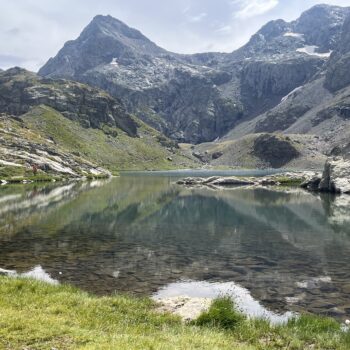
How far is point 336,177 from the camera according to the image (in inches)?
4852

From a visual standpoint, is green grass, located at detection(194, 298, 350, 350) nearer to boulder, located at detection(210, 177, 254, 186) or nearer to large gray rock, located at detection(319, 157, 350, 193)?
large gray rock, located at detection(319, 157, 350, 193)

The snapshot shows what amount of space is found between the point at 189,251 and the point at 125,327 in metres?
24.7

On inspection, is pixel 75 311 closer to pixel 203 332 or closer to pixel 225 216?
pixel 203 332

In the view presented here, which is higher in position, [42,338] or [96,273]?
[42,338]

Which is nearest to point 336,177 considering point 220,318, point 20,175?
point 220,318

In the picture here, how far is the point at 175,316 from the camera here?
1858cm

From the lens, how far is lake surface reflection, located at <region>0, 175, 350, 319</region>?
2820 cm

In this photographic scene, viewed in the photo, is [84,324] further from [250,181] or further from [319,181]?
[250,181]

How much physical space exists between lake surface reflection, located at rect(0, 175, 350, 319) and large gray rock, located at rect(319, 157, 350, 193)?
1899 inches

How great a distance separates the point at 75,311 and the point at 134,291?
9.36 metres

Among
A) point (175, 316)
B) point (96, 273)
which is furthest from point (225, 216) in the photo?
point (175, 316)

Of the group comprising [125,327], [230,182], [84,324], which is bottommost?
[125,327]

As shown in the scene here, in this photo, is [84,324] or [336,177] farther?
[336,177]

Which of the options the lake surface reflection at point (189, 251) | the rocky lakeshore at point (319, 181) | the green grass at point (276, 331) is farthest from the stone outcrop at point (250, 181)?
the green grass at point (276, 331)
